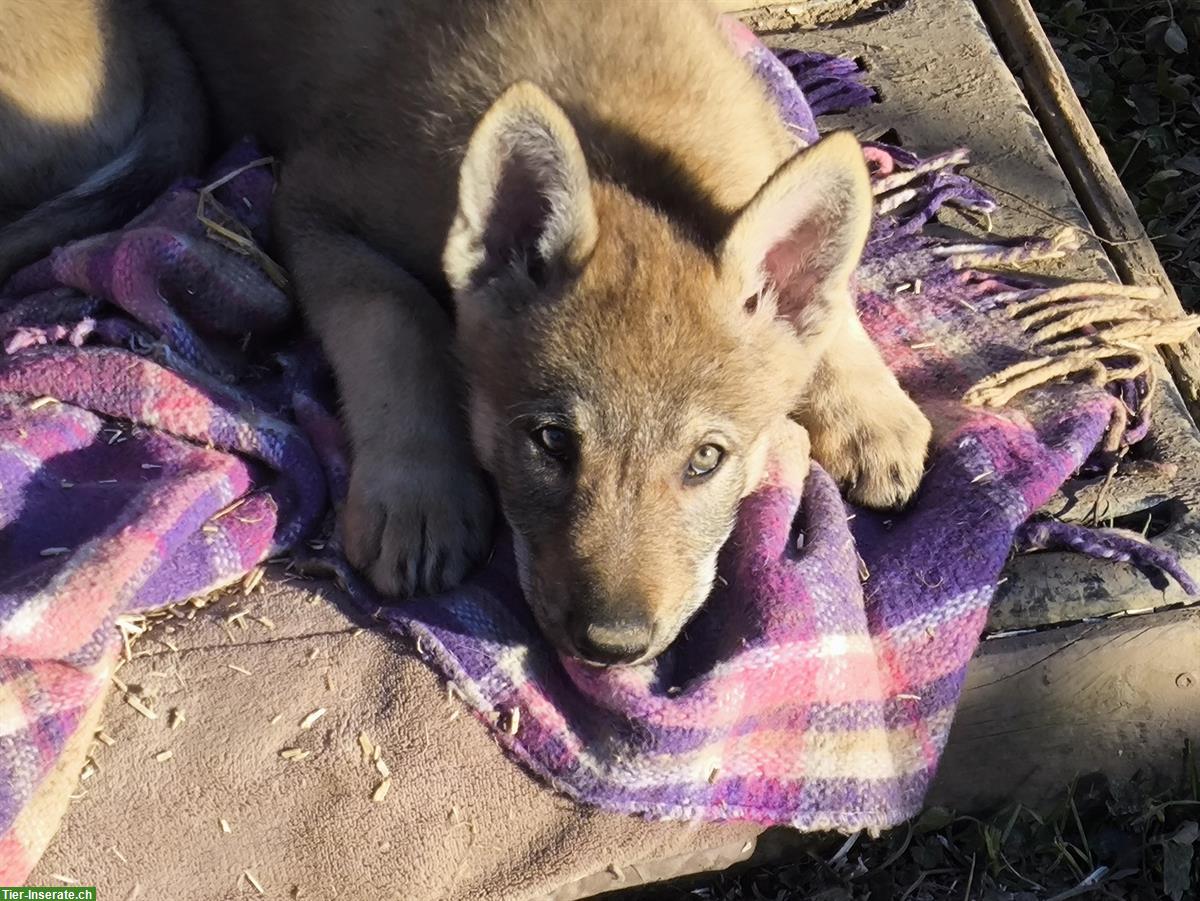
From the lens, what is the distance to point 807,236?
294 cm

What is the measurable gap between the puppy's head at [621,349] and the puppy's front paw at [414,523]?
0.42 feet

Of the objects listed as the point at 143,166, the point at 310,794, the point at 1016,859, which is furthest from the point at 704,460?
the point at 143,166

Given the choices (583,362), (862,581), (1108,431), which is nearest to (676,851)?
(862,581)

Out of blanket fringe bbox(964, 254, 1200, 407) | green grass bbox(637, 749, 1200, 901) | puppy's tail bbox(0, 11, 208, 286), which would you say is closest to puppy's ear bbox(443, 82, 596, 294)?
blanket fringe bbox(964, 254, 1200, 407)

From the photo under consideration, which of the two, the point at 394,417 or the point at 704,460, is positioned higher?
the point at 704,460

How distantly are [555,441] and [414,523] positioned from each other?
0.45 meters

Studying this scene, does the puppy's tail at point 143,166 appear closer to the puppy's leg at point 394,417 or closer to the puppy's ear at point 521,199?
the puppy's leg at point 394,417

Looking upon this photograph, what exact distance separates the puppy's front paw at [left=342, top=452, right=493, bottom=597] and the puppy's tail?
4.74 ft

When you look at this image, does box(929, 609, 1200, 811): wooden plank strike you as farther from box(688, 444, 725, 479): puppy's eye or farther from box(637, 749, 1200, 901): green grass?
box(688, 444, 725, 479): puppy's eye

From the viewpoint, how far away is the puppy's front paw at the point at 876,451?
3.33 m

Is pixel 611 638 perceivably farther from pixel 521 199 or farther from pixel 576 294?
pixel 521 199

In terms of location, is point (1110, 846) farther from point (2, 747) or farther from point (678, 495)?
point (2, 747)

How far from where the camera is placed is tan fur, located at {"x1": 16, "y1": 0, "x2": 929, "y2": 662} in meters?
2.74

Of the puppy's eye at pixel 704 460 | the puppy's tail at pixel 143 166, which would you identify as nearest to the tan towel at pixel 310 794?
the puppy's eye at pixel 704 460
